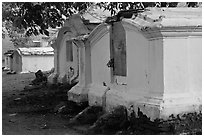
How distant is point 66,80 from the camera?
15.0 meters

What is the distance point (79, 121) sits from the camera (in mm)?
7770

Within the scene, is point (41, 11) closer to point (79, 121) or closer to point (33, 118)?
point (33, 118)

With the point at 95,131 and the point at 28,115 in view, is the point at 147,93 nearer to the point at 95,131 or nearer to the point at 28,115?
the point at 95,131

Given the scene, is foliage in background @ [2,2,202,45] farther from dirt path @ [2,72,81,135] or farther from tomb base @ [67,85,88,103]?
dirt path @ [2,72,81,135]

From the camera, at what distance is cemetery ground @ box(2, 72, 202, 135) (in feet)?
20.4

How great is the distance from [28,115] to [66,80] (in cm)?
595

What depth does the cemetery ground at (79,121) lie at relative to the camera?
6223mm

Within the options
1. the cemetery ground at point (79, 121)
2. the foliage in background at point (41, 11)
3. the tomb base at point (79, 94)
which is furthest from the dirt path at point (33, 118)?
the foliage in background at point (41, 11)

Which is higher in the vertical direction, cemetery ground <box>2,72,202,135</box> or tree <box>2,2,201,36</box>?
tree <box>2,2,201,36</box>

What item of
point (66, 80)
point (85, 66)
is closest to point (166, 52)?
point (85, 66)

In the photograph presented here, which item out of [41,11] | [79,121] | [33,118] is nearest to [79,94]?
[33,118]

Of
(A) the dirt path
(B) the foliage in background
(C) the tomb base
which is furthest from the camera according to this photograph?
(B) the foliage in background

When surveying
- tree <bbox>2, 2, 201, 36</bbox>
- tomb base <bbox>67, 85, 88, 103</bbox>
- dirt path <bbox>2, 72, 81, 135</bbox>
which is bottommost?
dirt path <bbox>2, 72, 81, 135</bbox>

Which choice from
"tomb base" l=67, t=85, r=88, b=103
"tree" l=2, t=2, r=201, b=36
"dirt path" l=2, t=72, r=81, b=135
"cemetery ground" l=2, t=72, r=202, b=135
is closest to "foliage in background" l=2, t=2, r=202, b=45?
"tree" l=2, t=2, r=201, b=36
